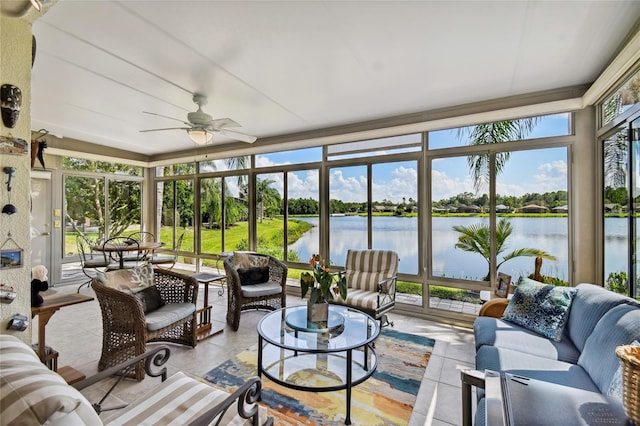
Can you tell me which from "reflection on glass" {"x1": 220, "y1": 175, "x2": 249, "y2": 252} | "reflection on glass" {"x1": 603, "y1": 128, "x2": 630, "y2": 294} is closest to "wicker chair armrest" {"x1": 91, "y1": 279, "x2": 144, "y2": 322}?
"reflection on glass" {"x1": 220, "y1": 175, "x2": 249, "y2": 252}

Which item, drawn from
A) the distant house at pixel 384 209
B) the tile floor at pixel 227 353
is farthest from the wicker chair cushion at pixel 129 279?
the distant house at pixel 384 209

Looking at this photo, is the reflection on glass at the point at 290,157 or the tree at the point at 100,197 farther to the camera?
the tree at the point at 100,197

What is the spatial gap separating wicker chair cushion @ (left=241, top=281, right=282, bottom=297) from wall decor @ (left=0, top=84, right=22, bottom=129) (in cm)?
262

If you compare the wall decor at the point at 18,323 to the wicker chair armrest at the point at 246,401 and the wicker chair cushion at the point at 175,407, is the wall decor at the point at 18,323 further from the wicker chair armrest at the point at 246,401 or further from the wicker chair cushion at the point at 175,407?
the wicker chair armrest at the point at 246,401

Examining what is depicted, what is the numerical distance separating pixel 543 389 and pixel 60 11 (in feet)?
11.8

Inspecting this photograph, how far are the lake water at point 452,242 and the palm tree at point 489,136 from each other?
1.99ft

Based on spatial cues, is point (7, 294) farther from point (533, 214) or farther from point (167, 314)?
point (533, 214)

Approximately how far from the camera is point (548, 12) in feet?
6.72

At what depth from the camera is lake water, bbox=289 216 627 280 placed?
332 centimetres

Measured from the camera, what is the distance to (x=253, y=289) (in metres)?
3.73

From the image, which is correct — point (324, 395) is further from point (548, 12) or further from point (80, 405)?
point (548, 12)

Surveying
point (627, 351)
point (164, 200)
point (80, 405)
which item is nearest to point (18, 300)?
point (80, 405)

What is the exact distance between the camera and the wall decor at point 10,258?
5.30 feet

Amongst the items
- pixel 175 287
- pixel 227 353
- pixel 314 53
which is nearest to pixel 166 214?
pixel 175 287
